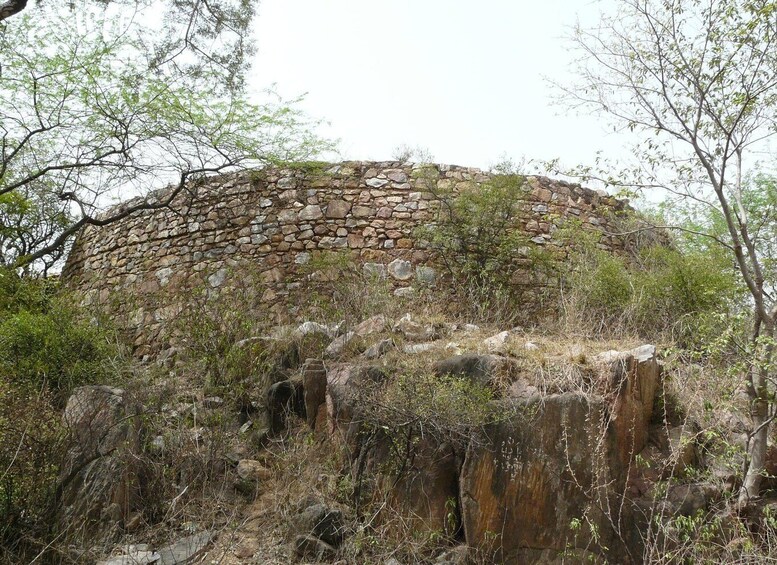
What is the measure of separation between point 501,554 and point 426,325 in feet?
8.34

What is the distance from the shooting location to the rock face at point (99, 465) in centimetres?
522

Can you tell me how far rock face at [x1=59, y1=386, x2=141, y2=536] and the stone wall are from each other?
8.61 ft

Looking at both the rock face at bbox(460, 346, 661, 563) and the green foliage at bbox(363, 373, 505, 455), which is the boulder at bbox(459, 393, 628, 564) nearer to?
the rock face at bbox(460, 346, 661, 563)

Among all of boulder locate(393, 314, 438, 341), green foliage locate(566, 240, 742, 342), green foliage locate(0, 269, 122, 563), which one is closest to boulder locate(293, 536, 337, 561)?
green foliage locate(0, 269, 122, 563)

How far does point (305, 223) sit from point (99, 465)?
4181mm

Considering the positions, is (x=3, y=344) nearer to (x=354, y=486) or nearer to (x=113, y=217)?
(x=113, y=217)

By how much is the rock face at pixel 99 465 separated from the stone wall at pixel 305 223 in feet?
8.61

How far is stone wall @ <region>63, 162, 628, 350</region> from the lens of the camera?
345 inches

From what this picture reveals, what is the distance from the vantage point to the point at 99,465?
5.50 m

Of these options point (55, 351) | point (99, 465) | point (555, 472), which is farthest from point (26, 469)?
point (555, 472)

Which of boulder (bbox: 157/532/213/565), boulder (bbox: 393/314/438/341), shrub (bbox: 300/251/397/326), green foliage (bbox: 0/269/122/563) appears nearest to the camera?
boulder (bbox: 157/532/213/565)

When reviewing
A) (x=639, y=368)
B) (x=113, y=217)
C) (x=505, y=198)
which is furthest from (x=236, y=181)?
(x=639, y=368)

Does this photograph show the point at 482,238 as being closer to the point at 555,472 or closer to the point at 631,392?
the point at 631,392

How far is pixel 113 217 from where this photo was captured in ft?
32.3
